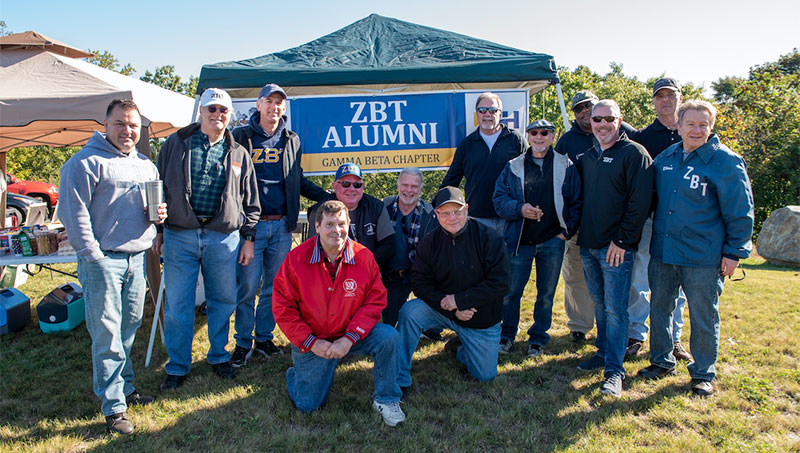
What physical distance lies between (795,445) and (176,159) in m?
4.22

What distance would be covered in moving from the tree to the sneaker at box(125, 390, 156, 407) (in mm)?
15803

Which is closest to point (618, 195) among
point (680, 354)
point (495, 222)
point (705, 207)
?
point (705, 207)

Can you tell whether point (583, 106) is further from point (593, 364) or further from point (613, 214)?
point (593, 364)

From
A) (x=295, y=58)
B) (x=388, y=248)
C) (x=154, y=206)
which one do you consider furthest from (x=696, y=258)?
(x=295, y=58)

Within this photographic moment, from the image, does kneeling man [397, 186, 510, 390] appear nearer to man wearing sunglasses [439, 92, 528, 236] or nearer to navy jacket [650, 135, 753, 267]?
man wearing sunglasses [439, 92, 528, 236]

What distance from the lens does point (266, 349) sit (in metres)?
4.06

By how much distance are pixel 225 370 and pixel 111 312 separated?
42.7 inches

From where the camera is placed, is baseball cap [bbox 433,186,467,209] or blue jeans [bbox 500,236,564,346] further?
blue jeans [bbox 500,236,564,346]

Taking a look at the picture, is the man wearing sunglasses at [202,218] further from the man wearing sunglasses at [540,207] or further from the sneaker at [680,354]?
the sneaker at [680,354]

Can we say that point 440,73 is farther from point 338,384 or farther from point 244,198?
point 338,384

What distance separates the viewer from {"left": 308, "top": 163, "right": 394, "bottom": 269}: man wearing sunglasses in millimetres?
3699

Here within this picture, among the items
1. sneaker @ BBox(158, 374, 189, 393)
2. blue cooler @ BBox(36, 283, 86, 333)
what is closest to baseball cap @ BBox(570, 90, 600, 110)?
sneaker @ BBox(158, 374, 189, 393)

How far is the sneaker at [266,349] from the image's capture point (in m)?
4.05

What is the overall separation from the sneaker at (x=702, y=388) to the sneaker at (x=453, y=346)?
1.73 m
